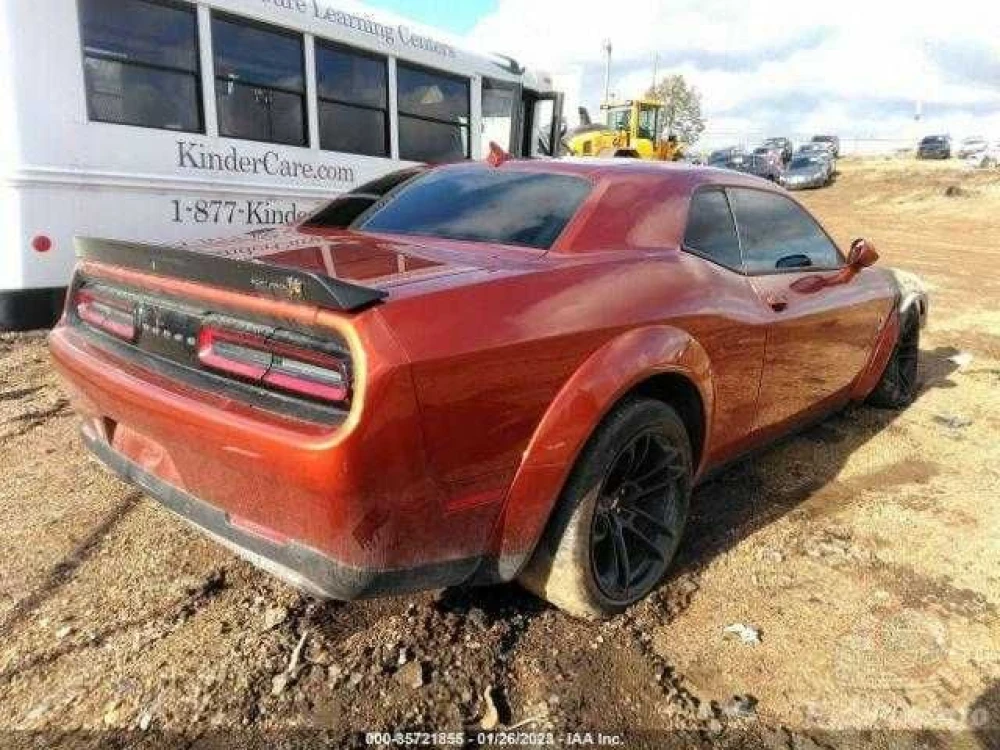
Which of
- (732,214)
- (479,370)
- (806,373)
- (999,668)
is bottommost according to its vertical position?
(999,668)

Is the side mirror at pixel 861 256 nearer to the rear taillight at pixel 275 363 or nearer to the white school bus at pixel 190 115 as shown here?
Answer: the rear taillight at pixel 275 363

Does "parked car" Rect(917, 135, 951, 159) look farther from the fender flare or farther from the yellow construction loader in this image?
the fender flare

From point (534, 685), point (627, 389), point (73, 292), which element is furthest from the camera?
point (73, 292)

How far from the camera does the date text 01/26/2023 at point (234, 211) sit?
5.86 m

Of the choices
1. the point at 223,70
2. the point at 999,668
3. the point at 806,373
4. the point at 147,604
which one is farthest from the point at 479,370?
the point at 223,70

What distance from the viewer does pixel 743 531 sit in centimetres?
342

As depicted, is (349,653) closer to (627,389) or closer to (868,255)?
(627,389)

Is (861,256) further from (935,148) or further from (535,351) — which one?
(935,148)

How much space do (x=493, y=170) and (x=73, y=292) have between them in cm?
173

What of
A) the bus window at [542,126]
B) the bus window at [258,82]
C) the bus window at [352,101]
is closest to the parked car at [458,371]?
the bus window at [258,82]

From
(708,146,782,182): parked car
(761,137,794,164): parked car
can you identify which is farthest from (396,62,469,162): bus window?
(761,137,794,164): parked car

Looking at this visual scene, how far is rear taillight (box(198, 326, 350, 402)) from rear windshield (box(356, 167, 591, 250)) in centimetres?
104

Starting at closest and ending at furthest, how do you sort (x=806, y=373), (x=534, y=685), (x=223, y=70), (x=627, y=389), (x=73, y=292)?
(x=534, y=685) < (x=627, y=389) < (x=73, y=292) < (x=806, y=373) < (x=223, y=70)

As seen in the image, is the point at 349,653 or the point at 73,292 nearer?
the point at 349,653
